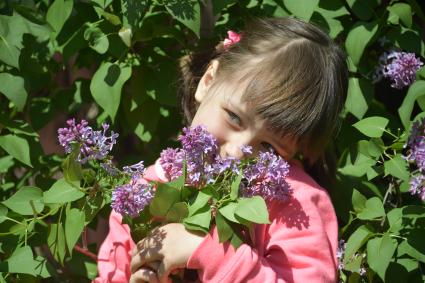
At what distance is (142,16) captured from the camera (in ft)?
6.48

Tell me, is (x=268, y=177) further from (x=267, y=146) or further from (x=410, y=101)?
(x=410, y=101)

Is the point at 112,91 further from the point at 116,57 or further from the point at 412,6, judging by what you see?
the point at 412,6

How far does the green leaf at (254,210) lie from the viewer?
1.49 metres

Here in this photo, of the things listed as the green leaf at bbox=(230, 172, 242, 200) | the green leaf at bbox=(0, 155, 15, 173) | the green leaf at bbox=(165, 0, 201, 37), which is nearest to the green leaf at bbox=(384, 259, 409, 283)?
the green leaf at bbox=(230, 172, 242, 200)

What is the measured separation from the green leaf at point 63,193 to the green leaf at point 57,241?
0.33 ft

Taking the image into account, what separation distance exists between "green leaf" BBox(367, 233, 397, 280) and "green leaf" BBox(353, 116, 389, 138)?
22 cm

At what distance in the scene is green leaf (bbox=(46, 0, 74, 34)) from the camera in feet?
6.49

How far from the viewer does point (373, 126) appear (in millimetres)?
1815

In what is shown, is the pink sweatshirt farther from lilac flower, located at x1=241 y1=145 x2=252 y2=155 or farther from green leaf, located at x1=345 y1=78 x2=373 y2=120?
green leaf, located at x1=345 y1=78 x2=373 y2=120

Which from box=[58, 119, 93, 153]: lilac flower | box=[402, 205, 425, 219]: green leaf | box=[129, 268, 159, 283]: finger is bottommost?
box=[129, 268, 159, 283]: finger

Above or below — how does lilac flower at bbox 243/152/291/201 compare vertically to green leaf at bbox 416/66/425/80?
below

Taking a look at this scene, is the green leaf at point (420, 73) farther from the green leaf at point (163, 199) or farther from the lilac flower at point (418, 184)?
the green leaf at point (163, 199)

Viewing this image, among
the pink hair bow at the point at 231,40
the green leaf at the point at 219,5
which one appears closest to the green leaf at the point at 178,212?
the pink hair bow at the point at 231,40

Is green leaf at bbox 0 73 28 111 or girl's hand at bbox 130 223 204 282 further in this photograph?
green leaf at bbox 0 73 28 111
